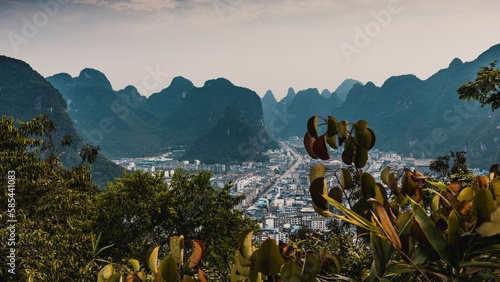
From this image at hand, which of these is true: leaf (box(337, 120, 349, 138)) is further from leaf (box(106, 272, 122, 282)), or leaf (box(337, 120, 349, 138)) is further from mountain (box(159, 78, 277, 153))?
mountain (box(159, 78, 277, 153))

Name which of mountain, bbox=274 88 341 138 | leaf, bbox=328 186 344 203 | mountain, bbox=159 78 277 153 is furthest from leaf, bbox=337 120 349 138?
mountain, bbox=274 88 341 138

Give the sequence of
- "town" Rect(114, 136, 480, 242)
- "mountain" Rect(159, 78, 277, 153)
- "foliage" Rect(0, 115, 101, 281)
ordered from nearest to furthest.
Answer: "foliage" Rect(0, 115, 101, 281), "town" Rect(114, 136, 480, 242), "mountain" Rect(159, 78, 277, 153)

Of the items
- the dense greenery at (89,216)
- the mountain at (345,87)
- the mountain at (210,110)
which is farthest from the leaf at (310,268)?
the mountain at (345,87)

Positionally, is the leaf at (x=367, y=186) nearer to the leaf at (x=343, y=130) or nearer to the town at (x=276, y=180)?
the leaf at (x=343, y=130)

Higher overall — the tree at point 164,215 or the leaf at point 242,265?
the leaf at point 242,265

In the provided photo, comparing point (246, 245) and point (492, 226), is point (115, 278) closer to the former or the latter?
point (246, 245)

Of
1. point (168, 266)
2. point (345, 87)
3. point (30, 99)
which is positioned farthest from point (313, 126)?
point (345, 87)

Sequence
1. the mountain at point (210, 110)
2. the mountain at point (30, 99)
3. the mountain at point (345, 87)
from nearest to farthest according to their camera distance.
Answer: the mountain at point (30, 99), the mountain at point (210, 110), the mountain at point (345, 87)
